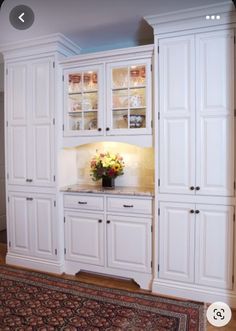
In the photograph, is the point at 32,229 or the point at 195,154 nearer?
the point at 195,154

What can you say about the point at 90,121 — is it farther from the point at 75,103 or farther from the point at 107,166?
the point at 107,166

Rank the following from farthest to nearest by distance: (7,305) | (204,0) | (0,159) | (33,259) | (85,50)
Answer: (0,159) < (85,50) < (33,259) < (7,305) < (204,0)

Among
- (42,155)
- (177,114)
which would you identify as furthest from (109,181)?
(177,114)

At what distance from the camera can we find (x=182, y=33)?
2.42 meters

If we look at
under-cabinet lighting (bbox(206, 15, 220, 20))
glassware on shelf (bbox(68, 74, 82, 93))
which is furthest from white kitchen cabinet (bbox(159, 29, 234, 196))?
glassware on shelf (bbox(68, 74, 82, 93))

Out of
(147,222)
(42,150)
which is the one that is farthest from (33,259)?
(147,222)

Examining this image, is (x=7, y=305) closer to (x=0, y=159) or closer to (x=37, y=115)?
(x=37, y=115)

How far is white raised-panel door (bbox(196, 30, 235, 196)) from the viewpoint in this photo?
2303 millimetres

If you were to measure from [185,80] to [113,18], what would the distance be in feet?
3.16

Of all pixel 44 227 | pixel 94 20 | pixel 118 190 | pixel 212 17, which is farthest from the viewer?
pixel 44 227

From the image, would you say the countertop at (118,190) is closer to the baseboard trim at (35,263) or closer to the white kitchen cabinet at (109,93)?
the white kitchen cabinet at (109,93)

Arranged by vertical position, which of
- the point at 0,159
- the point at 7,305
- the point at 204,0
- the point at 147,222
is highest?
the point at 204,0

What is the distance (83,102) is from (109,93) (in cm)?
35

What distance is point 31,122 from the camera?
10.1ft
